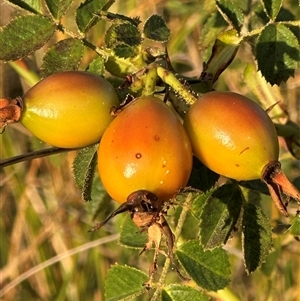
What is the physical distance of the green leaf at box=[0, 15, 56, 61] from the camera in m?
1.24

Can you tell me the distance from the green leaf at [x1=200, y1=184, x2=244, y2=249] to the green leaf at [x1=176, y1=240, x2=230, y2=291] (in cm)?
15

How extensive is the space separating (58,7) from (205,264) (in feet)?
2.06

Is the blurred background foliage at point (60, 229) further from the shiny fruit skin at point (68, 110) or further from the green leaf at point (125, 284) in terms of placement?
the shiny fruit skin at point (68, 110)

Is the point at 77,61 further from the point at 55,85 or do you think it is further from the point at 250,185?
the point at 250,185

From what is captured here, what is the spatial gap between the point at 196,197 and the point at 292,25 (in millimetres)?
425

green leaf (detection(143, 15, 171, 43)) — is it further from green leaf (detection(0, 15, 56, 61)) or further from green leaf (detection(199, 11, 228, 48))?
green leaf (detection(199, 11, 228, 48))

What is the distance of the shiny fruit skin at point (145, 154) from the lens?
900mm

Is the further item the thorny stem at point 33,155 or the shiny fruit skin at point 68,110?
the thorny stem at point 33,155

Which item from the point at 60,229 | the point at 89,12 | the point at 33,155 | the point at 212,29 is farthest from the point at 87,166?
the point at 60,229

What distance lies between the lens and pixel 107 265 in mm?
3312

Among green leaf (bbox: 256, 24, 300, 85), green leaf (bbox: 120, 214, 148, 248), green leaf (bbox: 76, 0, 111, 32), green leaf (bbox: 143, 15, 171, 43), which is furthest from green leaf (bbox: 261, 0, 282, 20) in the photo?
green leaf (bbox: 120, 214, 148, 248)

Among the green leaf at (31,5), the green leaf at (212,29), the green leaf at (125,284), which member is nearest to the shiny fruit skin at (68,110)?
the green leaf at (31,5)

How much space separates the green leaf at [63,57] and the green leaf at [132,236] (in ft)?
1.46

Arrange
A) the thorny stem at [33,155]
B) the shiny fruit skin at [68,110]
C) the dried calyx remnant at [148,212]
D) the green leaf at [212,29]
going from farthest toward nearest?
the green leaf at [212,29], the thorny stem at [33,155], the shiny fruit skin at [68,110], the dried calyx remnant at [148,212]
